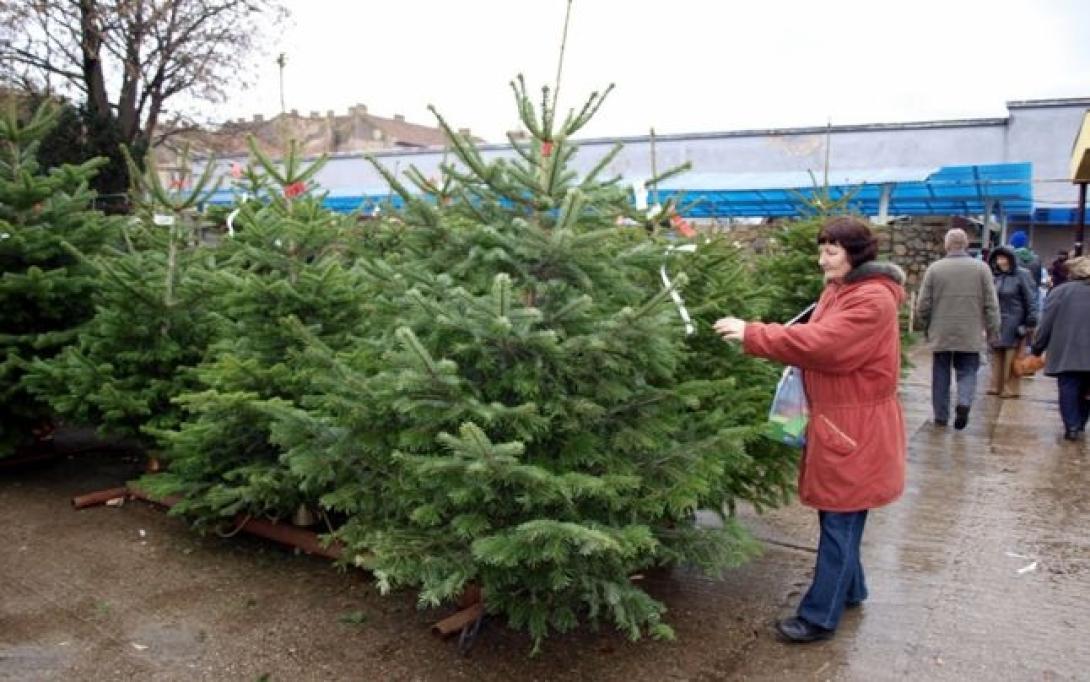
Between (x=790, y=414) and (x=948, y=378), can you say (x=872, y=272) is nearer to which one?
(x=790, y=414)

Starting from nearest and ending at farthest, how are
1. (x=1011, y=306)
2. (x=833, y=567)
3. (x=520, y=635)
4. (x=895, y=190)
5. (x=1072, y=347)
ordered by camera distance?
(x=833, y=567)
(x=520, y=635)
(x=1072, y=347)
(x=1011, y=306)
(x=895, y=190)

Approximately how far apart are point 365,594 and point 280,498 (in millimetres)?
700

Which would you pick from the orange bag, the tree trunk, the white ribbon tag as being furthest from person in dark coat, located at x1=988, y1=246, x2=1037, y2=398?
the tree trunk

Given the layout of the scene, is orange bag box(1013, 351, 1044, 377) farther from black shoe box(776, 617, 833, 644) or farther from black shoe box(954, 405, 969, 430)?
black shoe box(776, 617, 833, 644)

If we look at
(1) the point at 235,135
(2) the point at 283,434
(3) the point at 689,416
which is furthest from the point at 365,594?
(1) the point at 235,135

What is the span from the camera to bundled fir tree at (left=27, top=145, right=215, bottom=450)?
5.20m

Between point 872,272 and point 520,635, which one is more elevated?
point 872,272

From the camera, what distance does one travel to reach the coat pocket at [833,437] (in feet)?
11.7

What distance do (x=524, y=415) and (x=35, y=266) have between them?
459 cm

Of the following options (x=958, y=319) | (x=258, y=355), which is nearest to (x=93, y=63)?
(x=258, y=355)

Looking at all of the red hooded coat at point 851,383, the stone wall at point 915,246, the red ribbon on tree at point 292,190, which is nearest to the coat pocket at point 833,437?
the red hooded coat at point 851,383

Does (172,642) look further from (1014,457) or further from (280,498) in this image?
(1014,457)

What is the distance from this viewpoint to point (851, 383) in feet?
11.7

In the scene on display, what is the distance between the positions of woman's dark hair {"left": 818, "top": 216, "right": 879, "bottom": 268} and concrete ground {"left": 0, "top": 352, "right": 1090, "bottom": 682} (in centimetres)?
167
